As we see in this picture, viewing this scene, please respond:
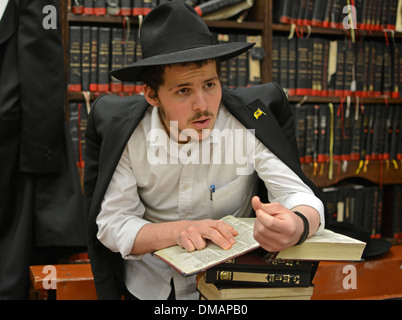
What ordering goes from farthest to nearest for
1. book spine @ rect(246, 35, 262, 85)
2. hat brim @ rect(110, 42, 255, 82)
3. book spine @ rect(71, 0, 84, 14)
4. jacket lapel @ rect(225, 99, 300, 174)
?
1. book spine @ rect(246, 35, 262, 85)
2. book spine @ rect(71, 0, 84, 14)
3. jacket lapel @ rect(225, 99, 300, 174)
4. hat brim @ rect(110, 42, 255, 82)

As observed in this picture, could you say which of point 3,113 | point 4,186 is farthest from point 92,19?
point 4,186

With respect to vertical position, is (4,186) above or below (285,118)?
below

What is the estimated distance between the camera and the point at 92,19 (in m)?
2.10

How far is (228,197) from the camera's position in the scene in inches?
42.4

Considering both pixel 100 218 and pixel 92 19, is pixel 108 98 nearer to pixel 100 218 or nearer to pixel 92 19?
pixel 100 218

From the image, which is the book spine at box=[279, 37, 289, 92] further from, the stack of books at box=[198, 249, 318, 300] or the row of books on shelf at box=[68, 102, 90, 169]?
the stack of books at box=[198, 249, 318, 300]

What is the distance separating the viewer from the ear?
1057 mm

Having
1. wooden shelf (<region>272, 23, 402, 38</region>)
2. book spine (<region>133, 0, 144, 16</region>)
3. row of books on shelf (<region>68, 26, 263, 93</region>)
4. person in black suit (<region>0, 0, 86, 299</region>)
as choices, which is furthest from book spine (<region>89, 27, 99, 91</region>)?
wooden shelf (<region>272, 23, 402, 38</region>)

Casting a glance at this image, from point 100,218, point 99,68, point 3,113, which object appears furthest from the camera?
point 99,68

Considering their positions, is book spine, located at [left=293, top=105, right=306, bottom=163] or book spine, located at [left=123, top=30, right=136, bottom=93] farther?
book spine, located at [left=293, top=105, right=306, bottom=163]

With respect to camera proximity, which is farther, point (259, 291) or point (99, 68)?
point (99, 68)

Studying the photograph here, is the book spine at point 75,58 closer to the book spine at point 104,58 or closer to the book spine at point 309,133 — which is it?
the book spine at point 104,58

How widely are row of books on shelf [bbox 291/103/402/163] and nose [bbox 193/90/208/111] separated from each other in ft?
5.10

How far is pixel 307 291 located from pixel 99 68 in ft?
5.48
